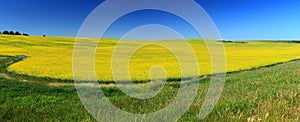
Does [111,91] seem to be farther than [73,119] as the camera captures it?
Yes

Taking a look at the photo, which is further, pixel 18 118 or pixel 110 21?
pixel 18 118

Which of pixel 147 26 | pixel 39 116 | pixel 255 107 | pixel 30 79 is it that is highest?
pixel 147 26

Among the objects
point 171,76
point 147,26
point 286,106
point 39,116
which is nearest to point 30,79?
point 171,76

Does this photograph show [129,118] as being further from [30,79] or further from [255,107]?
[30,79]

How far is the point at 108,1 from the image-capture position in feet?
19.3

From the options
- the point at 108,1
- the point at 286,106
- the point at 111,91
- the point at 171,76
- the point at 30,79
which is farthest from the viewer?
the point at 171,76

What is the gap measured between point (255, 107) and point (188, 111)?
1.36 m

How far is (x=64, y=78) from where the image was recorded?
22234 millimetres

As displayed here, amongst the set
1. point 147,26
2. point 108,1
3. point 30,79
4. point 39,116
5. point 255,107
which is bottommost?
point 30,79

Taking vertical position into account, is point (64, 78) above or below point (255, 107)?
below

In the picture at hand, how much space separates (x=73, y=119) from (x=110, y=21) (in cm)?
207

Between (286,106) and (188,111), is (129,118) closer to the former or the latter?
(188,111)

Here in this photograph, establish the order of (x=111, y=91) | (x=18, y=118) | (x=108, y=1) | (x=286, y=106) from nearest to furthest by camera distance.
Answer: (x=108, y=1)
(x=286, y=106)
(x=18, y=118)
(x=111, y=91)

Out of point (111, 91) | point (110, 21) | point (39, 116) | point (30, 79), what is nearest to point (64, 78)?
point (30, 79)
